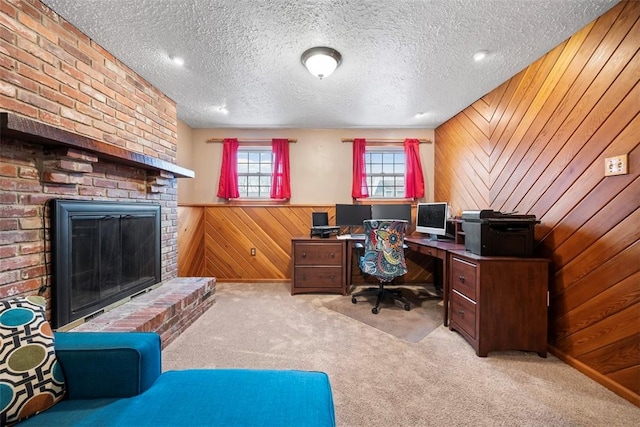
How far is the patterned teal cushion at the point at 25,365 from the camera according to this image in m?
0.88

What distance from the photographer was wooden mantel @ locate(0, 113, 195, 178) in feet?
4.28

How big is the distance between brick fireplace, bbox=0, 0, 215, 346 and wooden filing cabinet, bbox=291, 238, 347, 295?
6.41 ft

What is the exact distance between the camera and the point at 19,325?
3.24 feet

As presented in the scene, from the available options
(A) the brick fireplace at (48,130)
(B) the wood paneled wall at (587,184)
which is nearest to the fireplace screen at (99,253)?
(A) the brick fireplace at (48,130)

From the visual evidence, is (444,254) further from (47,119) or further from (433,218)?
(47,119)

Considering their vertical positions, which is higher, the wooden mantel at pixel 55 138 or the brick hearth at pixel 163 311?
the wooden mantel at pixel 55 138

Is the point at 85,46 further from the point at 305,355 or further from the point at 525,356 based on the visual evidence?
the point at 525,356

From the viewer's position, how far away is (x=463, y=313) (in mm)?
2219

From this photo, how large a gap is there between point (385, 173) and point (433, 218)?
1197mm

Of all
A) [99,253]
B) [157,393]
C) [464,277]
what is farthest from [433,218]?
[99,253]

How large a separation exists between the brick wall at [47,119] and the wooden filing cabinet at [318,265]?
1.98 metres

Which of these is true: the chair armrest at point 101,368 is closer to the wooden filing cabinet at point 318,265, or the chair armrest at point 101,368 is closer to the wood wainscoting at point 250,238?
the wooden filing cabinet at point 318,265

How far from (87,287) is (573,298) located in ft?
11.8

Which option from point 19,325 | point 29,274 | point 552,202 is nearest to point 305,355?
point 19,325
